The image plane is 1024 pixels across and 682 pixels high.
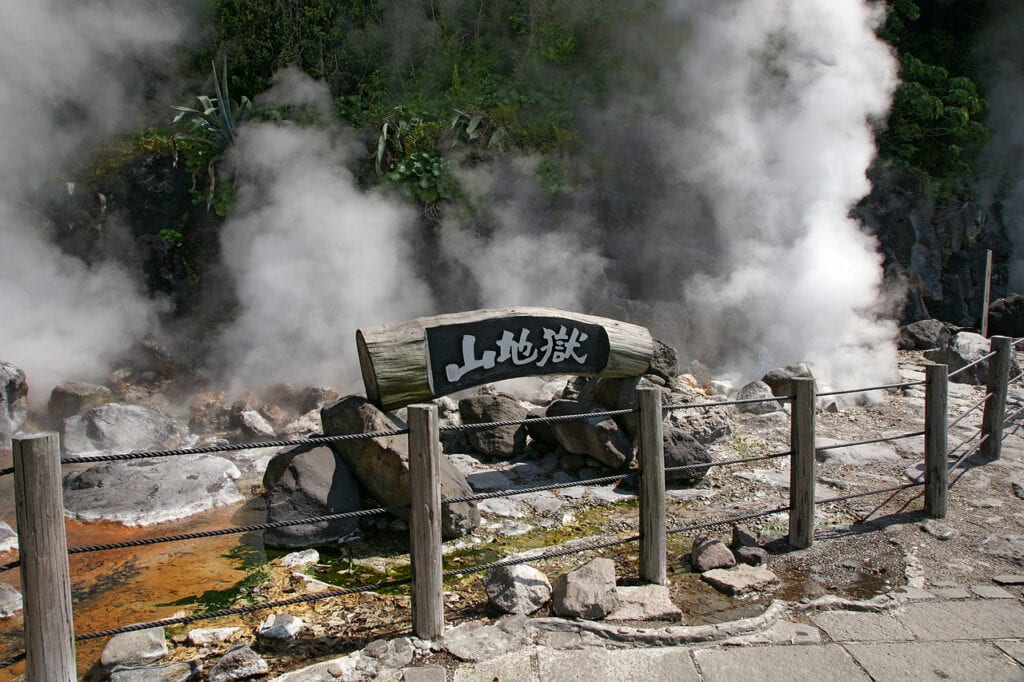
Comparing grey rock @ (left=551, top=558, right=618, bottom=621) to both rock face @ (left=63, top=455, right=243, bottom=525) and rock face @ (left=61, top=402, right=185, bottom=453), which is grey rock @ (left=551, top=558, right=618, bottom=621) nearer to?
rock face @ (left=63, top=455, right=243, bottom=525)

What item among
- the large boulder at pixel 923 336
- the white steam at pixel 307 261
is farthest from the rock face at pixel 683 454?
the large boulder at pixel 923 336

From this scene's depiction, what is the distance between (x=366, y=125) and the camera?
11.1m

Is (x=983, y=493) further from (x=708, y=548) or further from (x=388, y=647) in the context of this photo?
(x=388, y=647)

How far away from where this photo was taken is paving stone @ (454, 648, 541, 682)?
8.73 feet

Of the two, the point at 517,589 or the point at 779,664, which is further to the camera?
the point at 517,589

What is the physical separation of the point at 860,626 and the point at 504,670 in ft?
5.05

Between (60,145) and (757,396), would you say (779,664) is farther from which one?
(60,145)

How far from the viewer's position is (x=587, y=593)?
3.09m

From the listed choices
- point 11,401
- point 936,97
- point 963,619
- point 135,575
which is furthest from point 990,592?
point 936,97

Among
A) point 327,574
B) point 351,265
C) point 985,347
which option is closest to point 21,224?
point 351,265

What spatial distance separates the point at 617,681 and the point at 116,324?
8.88m

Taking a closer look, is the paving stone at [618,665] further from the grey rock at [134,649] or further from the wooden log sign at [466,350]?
the wooden log sign at [466,350]

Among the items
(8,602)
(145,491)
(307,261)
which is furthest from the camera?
(307,261)

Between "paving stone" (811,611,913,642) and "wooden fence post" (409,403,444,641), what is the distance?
1631mm
